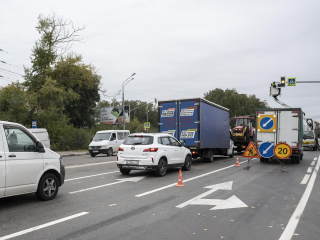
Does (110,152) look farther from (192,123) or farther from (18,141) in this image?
(18,141)

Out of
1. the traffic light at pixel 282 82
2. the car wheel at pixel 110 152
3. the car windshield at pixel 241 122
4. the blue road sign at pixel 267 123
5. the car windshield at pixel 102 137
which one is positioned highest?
the traffic light at pixel 282 82

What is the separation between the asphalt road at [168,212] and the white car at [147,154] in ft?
4.36

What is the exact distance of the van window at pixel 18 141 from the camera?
6754mm

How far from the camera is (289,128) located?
16.8 metres

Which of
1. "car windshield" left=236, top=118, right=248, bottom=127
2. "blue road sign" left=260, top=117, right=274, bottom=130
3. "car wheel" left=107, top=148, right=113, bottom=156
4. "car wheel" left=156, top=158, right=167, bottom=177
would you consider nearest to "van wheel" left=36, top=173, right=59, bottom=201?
"car wheel" left=156, top=158, right=167, bottom=177

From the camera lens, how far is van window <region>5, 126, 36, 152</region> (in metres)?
6.75

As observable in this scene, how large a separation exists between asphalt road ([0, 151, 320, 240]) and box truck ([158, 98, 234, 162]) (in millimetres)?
6353

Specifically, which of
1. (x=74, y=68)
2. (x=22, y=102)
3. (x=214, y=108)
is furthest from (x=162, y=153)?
(x=74, y=68)

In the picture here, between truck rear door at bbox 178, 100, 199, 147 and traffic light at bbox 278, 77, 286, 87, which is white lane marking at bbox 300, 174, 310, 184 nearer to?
truck rear door at bbox 178, 100, 199, 147

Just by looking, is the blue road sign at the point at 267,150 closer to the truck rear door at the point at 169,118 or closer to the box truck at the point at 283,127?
the box truck at the point at 283,127

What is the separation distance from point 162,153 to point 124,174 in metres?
1.87

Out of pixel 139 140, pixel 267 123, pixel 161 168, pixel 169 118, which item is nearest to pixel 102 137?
pixel 169 118

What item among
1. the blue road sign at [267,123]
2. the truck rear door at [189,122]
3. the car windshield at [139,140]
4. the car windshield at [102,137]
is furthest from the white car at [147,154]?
the car windshield at [102,137]

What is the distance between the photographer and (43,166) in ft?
24.1
